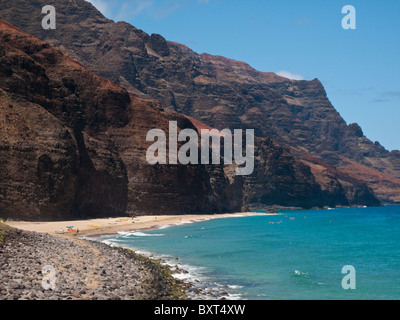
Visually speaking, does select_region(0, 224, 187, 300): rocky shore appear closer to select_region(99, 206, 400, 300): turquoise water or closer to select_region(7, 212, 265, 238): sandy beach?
select_region(99, 206, 400, 300): turquoise water

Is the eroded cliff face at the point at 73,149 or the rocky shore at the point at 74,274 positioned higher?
the eroded cliff face at the point at 73,149

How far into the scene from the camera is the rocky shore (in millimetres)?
18391

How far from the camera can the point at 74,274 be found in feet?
76.4

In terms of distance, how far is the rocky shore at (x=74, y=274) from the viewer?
18391mm

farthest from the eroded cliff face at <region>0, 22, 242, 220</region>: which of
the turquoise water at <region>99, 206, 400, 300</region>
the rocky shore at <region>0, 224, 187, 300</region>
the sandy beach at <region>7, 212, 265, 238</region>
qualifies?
the rocky shore at <region>0, 224, 187, 300</region>

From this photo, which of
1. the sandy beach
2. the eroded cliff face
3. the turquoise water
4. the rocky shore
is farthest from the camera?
the eroded cliff face

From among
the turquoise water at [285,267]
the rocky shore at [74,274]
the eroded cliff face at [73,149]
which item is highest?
the eroded cliff face at [73,149]

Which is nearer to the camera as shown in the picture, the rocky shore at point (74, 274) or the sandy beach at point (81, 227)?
the rocky shore at point (74, 274)

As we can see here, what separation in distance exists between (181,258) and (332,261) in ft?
47.7

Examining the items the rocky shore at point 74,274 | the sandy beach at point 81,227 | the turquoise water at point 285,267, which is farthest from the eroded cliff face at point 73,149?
the rocky shore at point 74,274

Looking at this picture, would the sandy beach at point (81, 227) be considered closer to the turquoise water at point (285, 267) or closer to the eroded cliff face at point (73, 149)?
the eroded cliff face at point (73, 149)
